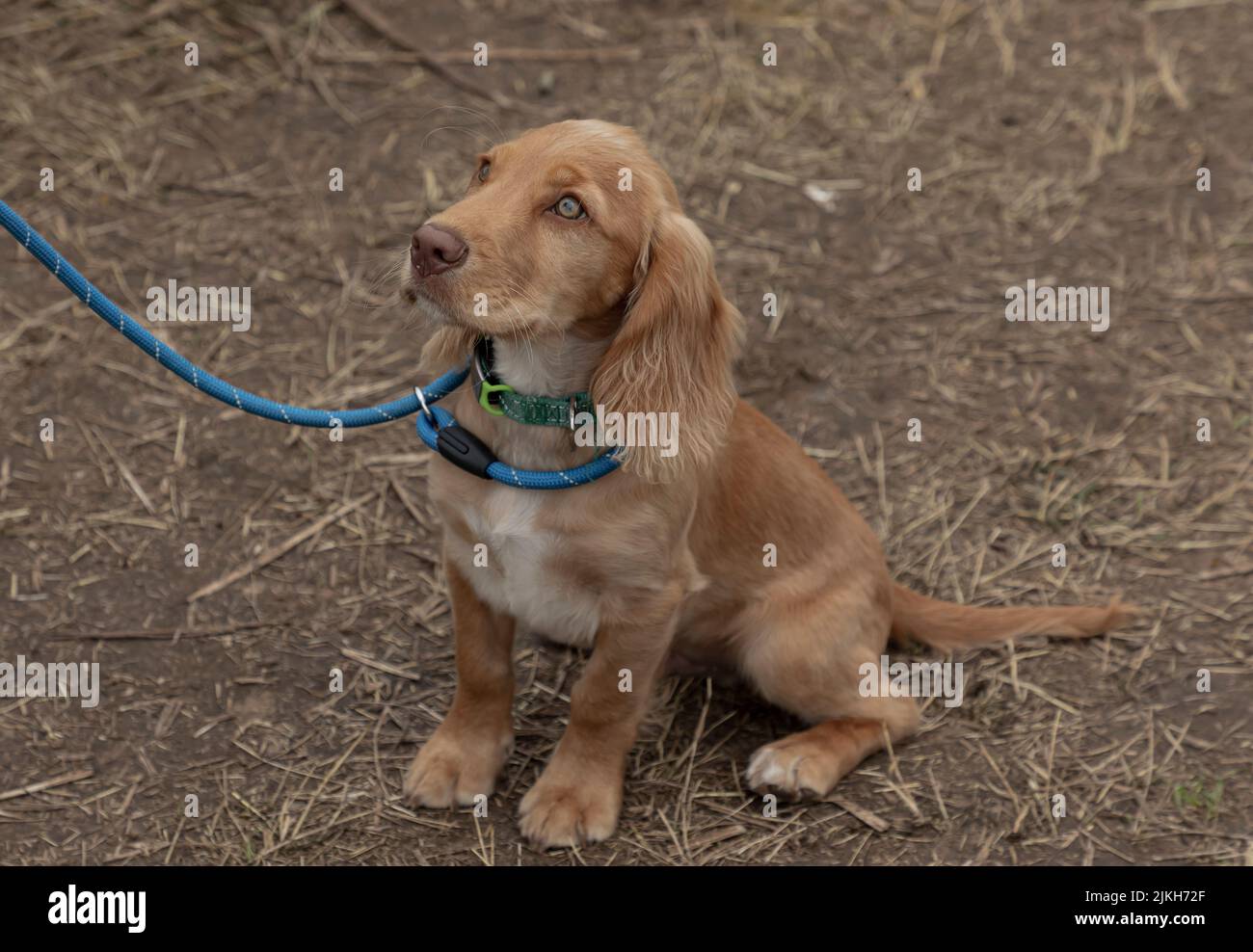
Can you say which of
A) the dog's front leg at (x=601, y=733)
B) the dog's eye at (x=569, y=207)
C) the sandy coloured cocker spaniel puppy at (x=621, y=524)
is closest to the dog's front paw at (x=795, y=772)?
the sandy coloured cocker spaniel puppy at (x=621, y=524)

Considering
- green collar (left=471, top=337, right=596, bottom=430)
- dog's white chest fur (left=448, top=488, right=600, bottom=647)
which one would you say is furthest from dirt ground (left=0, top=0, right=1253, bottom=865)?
dog's white chest fur (left=448, top=488, right=600, bottom=647)

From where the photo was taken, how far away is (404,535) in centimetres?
429

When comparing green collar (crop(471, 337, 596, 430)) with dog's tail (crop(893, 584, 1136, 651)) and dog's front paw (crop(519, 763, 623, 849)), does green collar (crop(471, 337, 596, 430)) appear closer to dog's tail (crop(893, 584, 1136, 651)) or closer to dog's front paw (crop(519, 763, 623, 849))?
dog's front paw (crop(519, 763, 623, 849))

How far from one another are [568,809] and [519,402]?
1.07 m

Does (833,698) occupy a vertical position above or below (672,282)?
below

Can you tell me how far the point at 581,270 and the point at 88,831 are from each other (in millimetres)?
1860

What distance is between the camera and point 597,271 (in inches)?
117

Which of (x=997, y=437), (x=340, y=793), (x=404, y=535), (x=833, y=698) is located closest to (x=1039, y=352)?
(x=997, y=437)

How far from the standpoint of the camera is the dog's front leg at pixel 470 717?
11.3 feet

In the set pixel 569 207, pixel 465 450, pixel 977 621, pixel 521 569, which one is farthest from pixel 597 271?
pixel 977 621

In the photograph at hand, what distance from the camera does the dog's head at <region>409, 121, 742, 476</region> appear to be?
280 centimetres

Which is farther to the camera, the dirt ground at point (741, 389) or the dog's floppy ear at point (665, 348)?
the dirt ground at point (741, 389)

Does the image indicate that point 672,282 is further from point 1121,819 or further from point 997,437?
point 997,437

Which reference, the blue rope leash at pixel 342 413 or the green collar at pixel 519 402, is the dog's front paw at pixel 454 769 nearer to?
the blue rope leash at pixel 342 413
